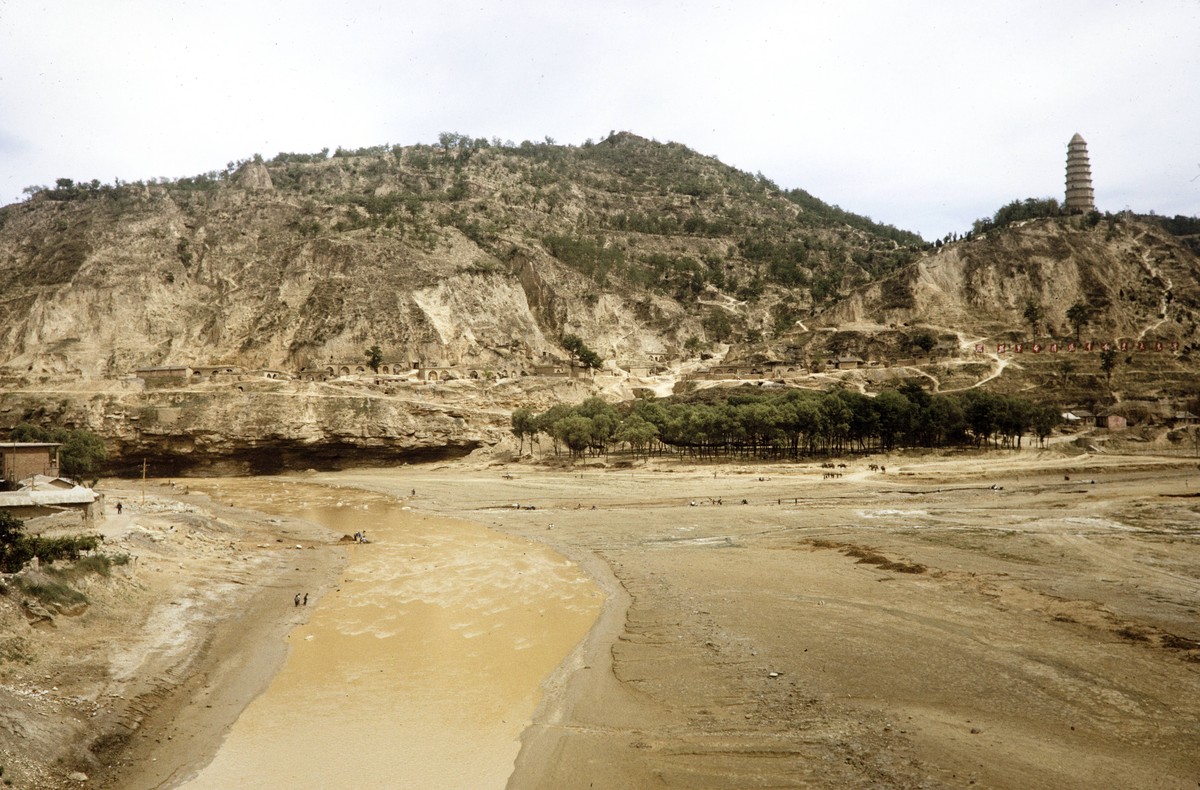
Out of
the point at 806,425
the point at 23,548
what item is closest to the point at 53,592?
the point at 23,548

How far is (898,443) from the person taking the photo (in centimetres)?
6184

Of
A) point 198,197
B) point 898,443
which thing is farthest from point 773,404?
point 198,197

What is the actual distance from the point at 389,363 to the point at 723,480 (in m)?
47.3

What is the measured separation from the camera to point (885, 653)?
15125 mm

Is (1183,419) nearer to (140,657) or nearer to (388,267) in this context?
(140,657)

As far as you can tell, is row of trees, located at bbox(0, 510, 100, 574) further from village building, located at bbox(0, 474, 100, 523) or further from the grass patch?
village building, located at bbox(0, 474, 100, 523)

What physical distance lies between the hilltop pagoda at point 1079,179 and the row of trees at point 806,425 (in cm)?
6698

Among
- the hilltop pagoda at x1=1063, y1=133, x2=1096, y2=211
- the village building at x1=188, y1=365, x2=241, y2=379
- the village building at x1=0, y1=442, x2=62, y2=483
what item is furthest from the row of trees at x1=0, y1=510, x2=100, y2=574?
the hilltop pagoda at x1=1063, y1=133, x2=1096, y2=211

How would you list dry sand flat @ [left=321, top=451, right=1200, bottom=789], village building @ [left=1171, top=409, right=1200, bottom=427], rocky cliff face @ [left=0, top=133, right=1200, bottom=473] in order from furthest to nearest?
rocky cliff face @ [left=0, top=133, right=1200, bottom=473], village building @ [left=1171, top=409, right=1200, bottom=427], dry sand flat @ [left=321, top=451, right=1200, bottom=789]

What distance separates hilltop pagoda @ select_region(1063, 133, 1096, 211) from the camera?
368ft

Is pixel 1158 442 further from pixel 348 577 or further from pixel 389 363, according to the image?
pixel 389 363

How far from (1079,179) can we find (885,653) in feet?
413

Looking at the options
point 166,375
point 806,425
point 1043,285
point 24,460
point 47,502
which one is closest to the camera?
point 47,502

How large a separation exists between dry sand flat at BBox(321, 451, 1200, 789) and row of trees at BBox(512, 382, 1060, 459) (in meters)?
23.5
